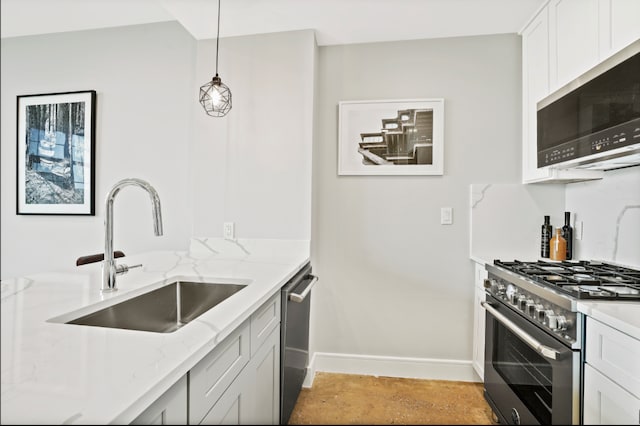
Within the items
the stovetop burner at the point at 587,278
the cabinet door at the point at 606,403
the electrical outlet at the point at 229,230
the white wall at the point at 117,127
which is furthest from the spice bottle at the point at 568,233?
the white wall at the point at 117,127

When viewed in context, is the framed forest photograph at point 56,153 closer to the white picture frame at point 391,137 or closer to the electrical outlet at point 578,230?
the white picture frame at point 391,137

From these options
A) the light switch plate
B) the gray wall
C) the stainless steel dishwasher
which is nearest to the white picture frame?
the gray wall

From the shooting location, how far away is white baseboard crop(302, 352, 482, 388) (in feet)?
7.51

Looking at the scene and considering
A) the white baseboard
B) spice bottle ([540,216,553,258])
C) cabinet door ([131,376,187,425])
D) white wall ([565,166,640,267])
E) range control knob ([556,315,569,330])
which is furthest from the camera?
the white baseboard

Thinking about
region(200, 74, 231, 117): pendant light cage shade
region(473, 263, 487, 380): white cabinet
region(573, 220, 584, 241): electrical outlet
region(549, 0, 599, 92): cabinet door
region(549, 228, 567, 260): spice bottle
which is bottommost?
region(473, 263, 487, 380): white cabinet

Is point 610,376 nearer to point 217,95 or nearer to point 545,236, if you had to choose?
point 545,236

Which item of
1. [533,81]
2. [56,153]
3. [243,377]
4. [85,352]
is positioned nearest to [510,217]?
[533,81]

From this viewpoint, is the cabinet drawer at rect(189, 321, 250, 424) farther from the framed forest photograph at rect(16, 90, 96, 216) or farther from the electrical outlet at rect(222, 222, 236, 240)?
the framed forest photograph at rect(16, 90, 96, 216)

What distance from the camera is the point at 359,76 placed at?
2.43 meters

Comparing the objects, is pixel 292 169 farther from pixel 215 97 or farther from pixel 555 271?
pixel 555 271

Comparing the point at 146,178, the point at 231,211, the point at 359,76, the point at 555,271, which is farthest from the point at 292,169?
the point at 555,271

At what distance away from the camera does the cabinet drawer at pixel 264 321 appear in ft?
3.87

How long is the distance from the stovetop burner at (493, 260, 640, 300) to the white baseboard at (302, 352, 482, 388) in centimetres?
90

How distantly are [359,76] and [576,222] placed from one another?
167cm
